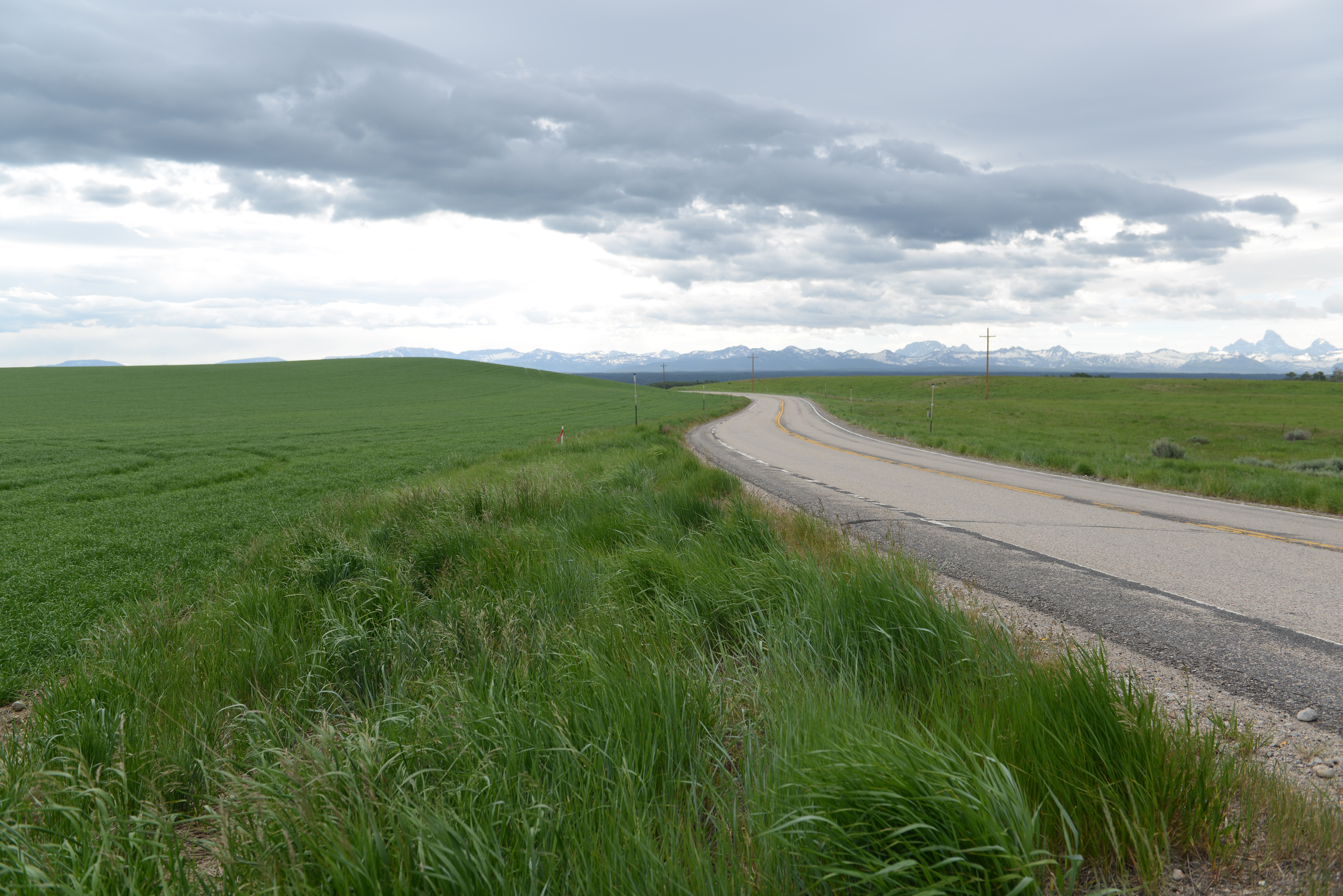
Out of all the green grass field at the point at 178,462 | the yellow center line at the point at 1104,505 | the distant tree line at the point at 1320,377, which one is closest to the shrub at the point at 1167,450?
the yellow center line at the point at 1104,505

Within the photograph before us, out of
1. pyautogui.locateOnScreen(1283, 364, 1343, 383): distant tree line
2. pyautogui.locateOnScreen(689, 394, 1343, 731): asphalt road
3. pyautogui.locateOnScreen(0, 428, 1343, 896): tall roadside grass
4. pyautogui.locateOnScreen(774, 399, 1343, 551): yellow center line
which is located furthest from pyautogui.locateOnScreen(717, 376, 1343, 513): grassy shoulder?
pyautogui.locateOnScreen(0, 428, 1343, 896): tall roadside grass

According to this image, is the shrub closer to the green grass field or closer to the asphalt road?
the asphalt road

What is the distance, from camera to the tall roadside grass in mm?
2020

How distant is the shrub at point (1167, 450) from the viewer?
24656 mm

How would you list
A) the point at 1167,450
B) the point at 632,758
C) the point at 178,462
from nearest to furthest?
the point at 632,758, the point at 178,462, the point at 1167,450

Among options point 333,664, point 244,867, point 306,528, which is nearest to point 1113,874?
point 244,867

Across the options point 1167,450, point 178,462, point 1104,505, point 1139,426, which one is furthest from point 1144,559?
point 1139,426

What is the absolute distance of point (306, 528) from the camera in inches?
326

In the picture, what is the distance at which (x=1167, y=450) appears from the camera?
81.6 feet

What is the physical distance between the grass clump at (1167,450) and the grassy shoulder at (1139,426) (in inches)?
6.2

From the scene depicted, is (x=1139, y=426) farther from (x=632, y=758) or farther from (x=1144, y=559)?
(x=632, y=758)

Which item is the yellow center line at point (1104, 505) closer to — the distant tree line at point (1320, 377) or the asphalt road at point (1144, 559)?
the asphalt road at point (1144, 559)

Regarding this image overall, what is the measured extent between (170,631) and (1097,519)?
1200 cm

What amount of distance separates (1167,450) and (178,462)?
38.0m
